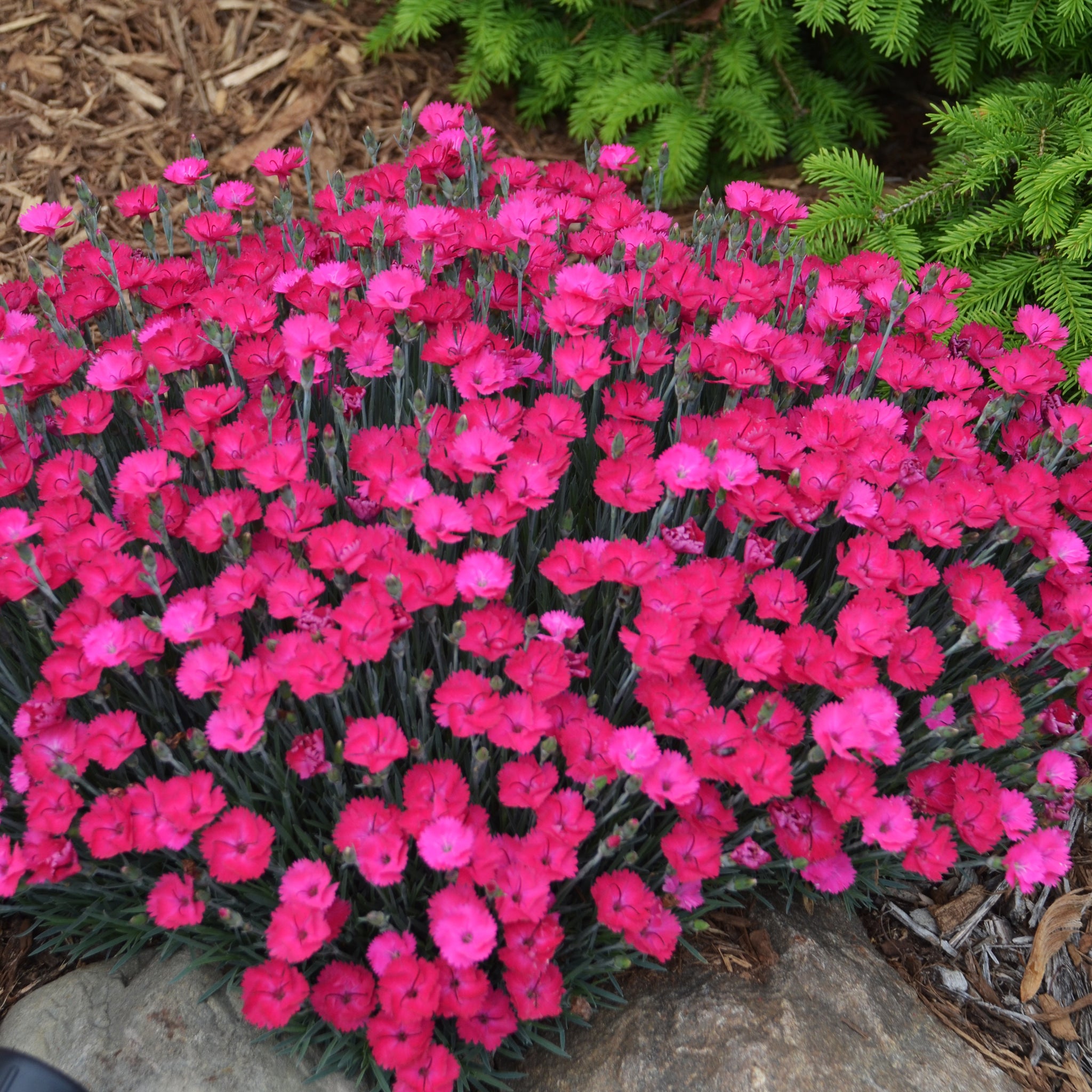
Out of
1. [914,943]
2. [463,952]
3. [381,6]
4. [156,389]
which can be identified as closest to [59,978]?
[463,952]

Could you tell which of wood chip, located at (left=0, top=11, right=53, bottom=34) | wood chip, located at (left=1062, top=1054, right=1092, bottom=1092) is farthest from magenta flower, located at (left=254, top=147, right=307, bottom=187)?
wood chip, located at (left=1062, top=1054, right=1092, bottom=1092)

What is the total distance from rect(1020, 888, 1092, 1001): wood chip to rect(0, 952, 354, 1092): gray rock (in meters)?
1.40

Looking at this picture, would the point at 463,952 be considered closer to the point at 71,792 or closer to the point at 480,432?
the point at 71,792

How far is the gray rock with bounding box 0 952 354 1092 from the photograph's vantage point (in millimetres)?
1633

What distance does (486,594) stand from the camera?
1.56m

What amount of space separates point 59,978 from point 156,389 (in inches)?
44.8

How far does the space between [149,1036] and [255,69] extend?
3739 millimetres

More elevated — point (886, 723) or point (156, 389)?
point (156, 389)

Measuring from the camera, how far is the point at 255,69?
4.05 m

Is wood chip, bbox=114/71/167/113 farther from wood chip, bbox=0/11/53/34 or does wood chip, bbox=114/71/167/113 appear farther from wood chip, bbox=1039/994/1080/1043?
wood chip, bbox=1039/994/1080/1043

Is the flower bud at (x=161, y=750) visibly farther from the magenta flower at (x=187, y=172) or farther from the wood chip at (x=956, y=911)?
the wood chip at (x=956, y=911)

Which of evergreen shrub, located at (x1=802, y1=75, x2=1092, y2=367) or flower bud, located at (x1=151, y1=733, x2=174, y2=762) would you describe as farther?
evergreen shrub, located at (x1=802, y1=75, x2=1092, y2=367)

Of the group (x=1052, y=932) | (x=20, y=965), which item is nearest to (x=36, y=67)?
(x=20, y=965)

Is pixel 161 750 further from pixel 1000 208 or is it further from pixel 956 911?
pixel 1000 208
